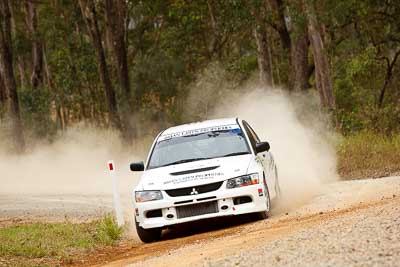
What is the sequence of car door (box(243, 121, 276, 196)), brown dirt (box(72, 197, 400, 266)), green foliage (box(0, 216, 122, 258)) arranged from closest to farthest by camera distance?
brown dirt (box(72, 197, 400, 266)) → green foliage (box(0, 216, 122, 258)) → car door (box(243, 121, 276, 196))

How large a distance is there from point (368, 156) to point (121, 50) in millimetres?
19403

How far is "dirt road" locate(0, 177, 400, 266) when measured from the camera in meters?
8.43

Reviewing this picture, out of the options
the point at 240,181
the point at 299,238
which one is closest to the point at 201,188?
the point at 240,181

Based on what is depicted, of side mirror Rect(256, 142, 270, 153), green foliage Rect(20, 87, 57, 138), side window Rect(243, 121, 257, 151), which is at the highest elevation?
green foliage Rect(20, 87, 57, 138)

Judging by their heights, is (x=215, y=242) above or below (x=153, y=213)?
below

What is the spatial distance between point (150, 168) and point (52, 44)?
4827cm

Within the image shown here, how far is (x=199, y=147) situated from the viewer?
14703 mm

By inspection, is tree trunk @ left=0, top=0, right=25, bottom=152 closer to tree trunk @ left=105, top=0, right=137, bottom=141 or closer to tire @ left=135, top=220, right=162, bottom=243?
tree trunk @ left=105, top=0, right=137, bottom=141

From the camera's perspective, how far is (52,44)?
61.6m

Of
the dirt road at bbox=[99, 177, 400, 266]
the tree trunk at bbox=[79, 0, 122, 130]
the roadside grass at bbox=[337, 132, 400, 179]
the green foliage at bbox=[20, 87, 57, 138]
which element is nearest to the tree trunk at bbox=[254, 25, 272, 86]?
the tree trunk at bbox=[79, 0, 122, 130]

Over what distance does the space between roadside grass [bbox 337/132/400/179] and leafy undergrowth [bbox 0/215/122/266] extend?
8839 mm

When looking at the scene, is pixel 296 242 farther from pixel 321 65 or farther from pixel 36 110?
pixel 36 110

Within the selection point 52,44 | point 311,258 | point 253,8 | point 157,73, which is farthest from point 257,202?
point 52,44

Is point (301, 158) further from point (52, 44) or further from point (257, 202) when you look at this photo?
point (52, 44)
